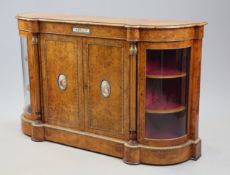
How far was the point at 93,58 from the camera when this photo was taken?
17.1 ft

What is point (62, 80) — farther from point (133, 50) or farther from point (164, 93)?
point (164, 93)

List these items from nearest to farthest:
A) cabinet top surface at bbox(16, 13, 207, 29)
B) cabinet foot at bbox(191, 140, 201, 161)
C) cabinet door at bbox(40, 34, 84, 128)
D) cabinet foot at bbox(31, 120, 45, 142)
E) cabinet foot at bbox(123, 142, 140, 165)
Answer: cabinet top surface at bbox(16, 13, 207, 29), cabinet foot at bbox(123, 142, 140, 165), cabinet foot at bbox(191, 140, 201, 161), cabinet door at bbox(40, 34, 84, 128), cabinet foot at bbox(31, 120, 45, 142)

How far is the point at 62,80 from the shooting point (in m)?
5.53

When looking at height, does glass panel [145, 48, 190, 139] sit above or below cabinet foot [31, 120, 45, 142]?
above

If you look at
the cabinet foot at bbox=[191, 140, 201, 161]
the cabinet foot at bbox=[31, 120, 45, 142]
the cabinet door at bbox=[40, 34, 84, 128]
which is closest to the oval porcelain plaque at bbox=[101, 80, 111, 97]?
the cabinet door at bbox=[40, 34, 84, 128]

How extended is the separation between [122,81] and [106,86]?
0.22 meters

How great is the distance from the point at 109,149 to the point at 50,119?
87cm

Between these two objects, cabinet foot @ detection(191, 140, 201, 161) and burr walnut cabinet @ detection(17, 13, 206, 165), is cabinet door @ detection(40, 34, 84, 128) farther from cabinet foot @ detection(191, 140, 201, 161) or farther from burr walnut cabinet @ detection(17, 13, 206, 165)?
cabinet foot @ detection(191, 140, 201, 161)

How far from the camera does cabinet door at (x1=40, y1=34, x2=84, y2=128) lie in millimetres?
5375

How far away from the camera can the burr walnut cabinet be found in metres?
4.91

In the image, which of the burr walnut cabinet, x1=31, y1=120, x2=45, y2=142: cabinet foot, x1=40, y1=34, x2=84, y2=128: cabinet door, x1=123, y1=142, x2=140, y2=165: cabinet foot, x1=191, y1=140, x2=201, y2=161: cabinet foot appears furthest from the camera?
x1=31, y1=120, x2=45, y2=142: cabinet foot

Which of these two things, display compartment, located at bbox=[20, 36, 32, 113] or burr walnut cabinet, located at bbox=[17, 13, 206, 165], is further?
display compartment, located at bbox=[20, 36, 32, 113]

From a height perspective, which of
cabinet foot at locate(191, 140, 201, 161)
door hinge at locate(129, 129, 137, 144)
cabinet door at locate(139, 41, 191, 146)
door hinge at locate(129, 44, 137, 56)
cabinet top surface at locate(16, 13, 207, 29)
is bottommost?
cabinet foot at locate(191, 140, 201, 161)

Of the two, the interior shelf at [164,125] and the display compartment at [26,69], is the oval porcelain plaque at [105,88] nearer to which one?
the interior shelf at [164,125]
